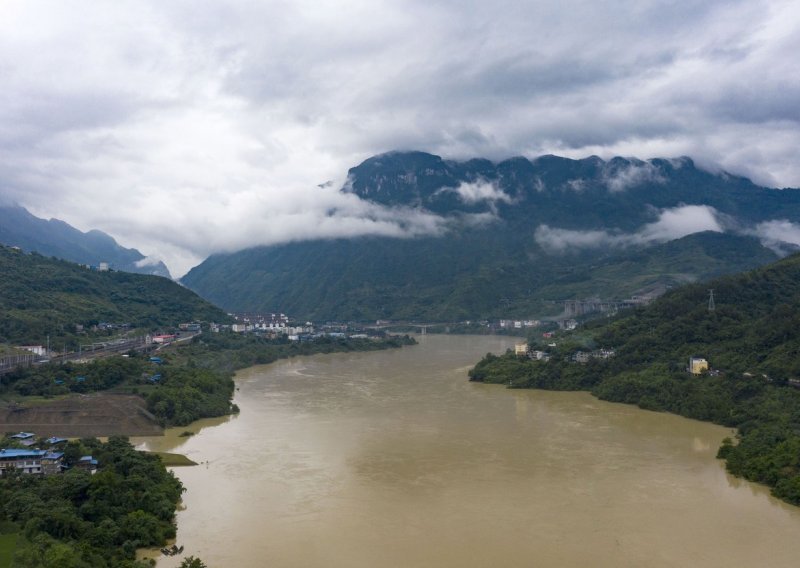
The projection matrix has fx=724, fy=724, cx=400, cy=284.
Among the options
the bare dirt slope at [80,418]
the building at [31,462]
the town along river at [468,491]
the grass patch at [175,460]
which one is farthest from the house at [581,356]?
the building at [31,462]

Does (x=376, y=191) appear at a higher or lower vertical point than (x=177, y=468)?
higher

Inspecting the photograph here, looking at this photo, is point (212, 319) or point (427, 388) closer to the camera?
point (427, 388)

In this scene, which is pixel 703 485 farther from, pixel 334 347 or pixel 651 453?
pixel 334 347

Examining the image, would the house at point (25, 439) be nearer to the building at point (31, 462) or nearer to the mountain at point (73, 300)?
the building at point (31, 462)

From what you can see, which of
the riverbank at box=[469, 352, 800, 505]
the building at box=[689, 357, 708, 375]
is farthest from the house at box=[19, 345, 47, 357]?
the building at box=[689, 357, 708, 375]

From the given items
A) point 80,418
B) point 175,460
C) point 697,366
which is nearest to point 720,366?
point 697,366

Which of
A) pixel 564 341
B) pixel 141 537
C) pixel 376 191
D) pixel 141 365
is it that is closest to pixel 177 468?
pixel 141 537

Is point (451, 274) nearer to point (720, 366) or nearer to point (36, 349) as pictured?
point (36, 349)

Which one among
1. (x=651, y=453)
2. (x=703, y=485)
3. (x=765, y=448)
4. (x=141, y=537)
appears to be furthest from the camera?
(x=651, y=453)
